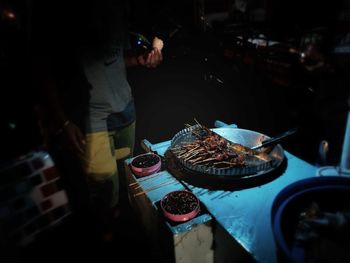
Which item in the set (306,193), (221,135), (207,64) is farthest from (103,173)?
(207,64)

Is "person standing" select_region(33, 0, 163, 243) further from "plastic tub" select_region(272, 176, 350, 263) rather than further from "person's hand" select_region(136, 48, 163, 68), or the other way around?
"plastic tub" select_region(272, 176, 350, 263)

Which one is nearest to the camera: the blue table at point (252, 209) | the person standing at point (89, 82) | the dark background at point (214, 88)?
the blue table at point (252, 209)

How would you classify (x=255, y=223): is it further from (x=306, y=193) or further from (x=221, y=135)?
(x=221, y=135)

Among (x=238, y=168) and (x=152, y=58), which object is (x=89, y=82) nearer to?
(x=152, y=58)

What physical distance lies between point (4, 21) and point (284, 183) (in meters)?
4.54

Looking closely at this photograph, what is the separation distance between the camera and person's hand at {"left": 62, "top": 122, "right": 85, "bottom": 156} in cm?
352

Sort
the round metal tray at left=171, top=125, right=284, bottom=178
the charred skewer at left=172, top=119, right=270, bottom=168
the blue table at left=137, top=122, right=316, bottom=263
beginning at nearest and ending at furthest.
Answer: the blue table at left=137, top=122, right=316, bottom=263 → the round metal tray at left=171, top=125, right=284, bottom=178 → the charred skewer at left=172, top=119, right=270, bottom=168

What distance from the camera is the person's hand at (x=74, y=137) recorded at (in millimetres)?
3516

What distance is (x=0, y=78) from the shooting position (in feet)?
15.3

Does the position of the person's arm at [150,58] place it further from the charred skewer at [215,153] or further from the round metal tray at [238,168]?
the charred skewer at [215,153]

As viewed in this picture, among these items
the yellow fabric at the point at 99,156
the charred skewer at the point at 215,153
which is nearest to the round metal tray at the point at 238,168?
the charred skewer at the point at 215,153

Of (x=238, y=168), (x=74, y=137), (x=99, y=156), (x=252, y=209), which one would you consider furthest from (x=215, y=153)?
(x=74, y=137)

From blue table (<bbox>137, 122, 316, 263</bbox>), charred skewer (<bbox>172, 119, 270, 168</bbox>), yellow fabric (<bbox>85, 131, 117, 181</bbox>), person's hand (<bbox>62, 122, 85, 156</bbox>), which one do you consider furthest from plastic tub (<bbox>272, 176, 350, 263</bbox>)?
person's hand (<bbox>62, 122, 85, 156</bbox>)

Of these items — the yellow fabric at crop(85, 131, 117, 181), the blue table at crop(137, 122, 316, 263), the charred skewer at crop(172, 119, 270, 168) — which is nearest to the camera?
the blue table at crop(137, 122, 316, 263)
